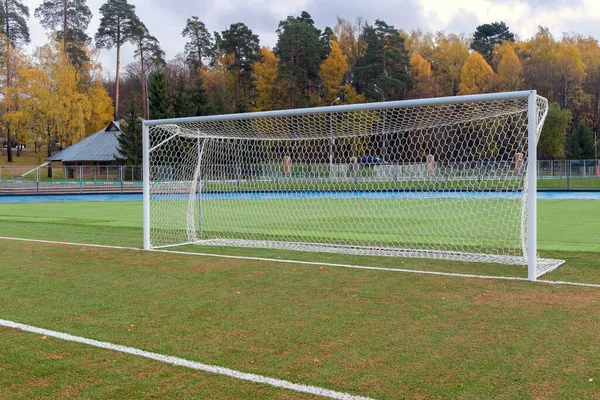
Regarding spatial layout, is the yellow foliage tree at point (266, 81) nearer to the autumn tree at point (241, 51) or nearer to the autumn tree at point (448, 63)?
the autumn tree at point (241, 51)

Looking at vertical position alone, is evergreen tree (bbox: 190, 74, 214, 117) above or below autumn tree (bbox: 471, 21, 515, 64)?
below

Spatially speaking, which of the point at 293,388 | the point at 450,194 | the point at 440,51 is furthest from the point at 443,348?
the point at 440,51

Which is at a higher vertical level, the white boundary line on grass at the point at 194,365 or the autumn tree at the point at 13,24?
the autumn tree at the point at 13,24

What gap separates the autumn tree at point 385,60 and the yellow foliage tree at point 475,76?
8452 millimetres

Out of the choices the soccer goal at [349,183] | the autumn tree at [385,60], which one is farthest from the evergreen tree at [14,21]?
the soccer goal at [349,183]

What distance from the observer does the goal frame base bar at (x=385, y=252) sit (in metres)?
8.41

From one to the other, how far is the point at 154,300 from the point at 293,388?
9.97ft

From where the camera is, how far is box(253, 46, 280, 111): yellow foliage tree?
65500 mm

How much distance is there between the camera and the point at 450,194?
61.6 ft

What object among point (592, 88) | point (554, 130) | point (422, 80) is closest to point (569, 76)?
point (592, 88)

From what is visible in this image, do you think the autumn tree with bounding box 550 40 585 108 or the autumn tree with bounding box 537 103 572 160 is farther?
the autumn tree with bounding box 550 40 585 108

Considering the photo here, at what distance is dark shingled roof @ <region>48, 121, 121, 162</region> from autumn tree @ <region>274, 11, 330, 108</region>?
18.1 meters

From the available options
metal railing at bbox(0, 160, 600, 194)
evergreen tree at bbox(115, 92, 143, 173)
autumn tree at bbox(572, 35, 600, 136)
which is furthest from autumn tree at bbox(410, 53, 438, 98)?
evergreen tree at bbox(115, 92, 143, 173)

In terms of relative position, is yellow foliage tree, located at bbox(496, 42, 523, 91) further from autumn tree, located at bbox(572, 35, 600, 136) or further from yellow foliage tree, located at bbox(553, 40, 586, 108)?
autumn tree, located at bbox(572, 35, 600, 136)
